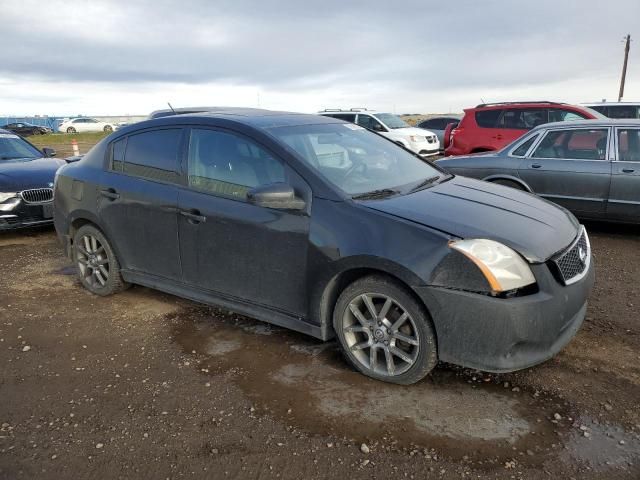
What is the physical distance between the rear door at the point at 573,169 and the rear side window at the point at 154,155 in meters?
4.76

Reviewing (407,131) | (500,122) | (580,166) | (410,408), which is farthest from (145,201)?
(407,131)

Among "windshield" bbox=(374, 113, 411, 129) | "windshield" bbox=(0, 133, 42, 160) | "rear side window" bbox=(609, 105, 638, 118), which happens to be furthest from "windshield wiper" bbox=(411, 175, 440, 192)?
"windshield" bbox=(374, 113, 411, 129)

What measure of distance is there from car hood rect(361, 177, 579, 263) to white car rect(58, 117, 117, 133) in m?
49.8

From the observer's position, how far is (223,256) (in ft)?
12.4

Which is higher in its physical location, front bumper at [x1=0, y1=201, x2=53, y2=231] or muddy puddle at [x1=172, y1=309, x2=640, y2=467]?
front bumper at [x1=0, y1=201, x2=53, y2=231]

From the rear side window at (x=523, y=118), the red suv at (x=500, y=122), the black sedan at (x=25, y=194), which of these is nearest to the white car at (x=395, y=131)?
the red suv at (x=500, y=122)

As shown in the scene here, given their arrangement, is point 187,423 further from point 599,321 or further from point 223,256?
point 599,321

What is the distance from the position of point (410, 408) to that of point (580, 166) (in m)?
4.91

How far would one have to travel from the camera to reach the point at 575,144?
6.72 m

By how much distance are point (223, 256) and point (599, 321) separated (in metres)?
2.91

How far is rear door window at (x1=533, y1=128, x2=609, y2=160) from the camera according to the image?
→ 6547 millimetres

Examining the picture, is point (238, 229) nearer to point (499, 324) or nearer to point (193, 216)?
point (193, 216)

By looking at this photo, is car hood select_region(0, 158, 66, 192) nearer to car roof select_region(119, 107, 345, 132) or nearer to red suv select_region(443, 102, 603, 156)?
car roof select_region(119, 107, 345, 132)

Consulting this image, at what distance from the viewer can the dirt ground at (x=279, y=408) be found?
8.36 ft
